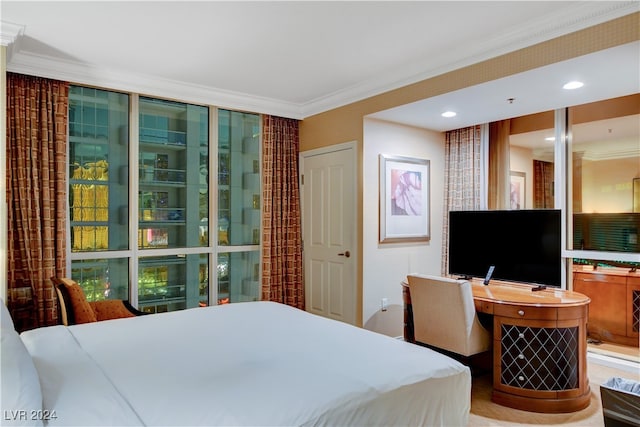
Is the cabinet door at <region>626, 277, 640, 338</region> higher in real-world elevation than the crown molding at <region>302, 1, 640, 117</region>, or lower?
lower

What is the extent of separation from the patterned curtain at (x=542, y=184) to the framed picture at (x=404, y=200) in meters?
1.08

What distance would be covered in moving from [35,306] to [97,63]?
6.83ft

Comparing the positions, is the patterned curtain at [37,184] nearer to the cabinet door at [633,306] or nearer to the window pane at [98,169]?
the window pane at [98,169]

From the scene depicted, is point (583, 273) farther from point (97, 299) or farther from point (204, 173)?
point (97, 299)

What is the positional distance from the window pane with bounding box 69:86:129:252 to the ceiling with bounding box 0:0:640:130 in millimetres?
234

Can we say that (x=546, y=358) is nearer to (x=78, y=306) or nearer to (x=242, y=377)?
(x=242, y=377)

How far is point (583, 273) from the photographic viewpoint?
13.4 ft

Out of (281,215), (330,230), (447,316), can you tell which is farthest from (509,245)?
(281,215)

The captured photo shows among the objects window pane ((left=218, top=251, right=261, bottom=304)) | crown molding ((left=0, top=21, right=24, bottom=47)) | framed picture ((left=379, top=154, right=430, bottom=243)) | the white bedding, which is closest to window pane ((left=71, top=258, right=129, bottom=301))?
window pane ((left=218, top=251, right=261, bottom=304))

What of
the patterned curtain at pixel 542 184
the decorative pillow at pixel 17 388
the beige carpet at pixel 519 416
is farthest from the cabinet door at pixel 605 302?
the decorative pillow at pixel 17 388

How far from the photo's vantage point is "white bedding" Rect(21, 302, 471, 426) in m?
1.45

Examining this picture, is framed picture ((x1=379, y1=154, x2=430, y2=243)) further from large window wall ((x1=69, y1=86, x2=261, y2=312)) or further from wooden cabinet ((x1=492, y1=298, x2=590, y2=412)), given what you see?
wooden cabinet ((x1=492, y1=298, x2=590, y2=412))

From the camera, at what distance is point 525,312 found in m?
2.97

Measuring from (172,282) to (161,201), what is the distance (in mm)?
Result: 836
